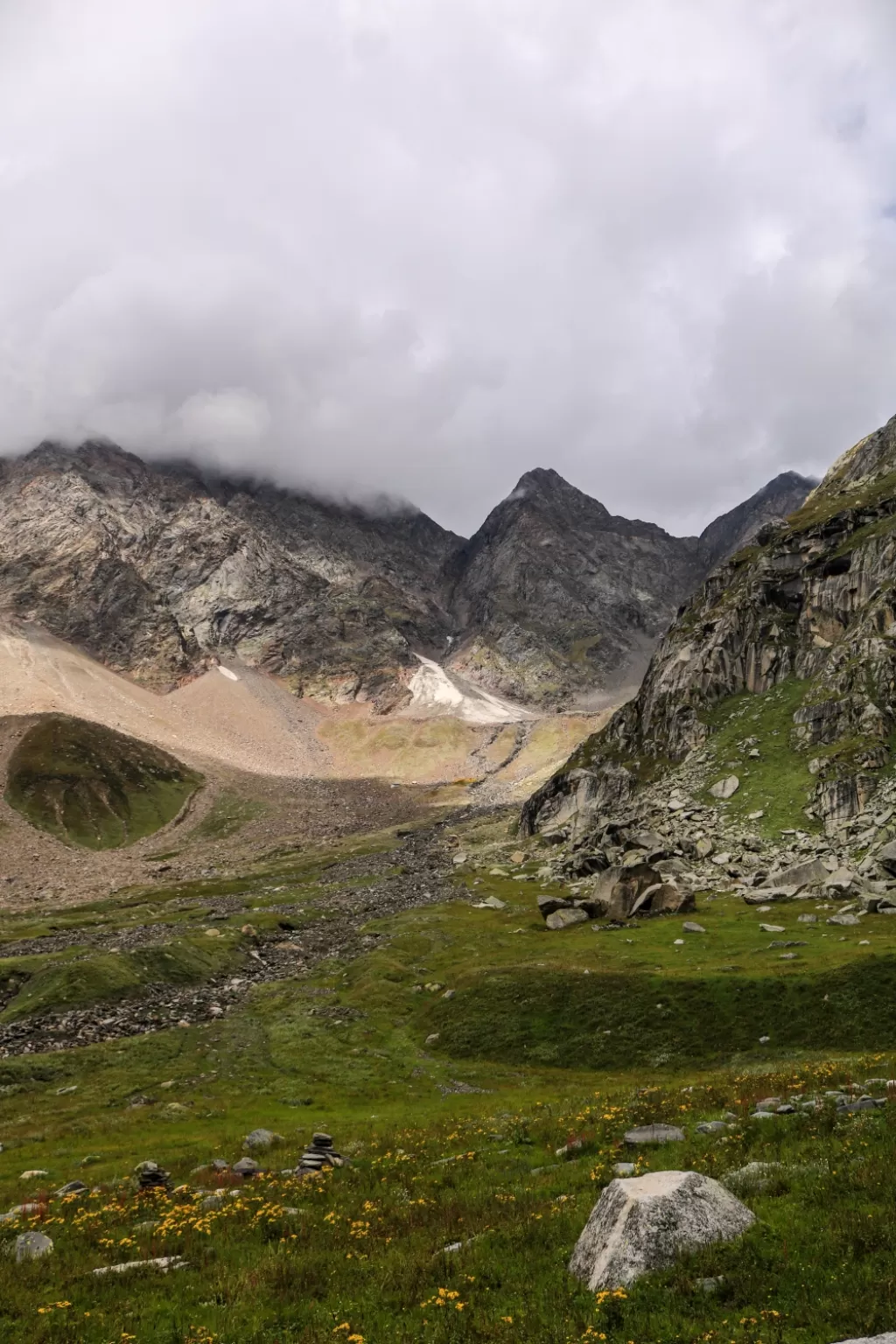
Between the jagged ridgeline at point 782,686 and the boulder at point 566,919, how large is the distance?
1114 inches

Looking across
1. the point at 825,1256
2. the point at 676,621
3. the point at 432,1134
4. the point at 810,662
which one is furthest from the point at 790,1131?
the point at 676,621

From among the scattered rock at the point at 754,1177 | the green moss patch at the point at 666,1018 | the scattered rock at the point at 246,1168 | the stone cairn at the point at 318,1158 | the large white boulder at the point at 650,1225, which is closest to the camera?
the large white boulder at the point at 650,1225

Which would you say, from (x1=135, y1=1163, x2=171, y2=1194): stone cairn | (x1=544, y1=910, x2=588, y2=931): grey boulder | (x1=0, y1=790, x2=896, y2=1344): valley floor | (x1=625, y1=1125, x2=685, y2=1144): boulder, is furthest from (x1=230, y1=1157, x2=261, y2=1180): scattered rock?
(x1=544, y1=910, x2=588, y2=931): grey boulder

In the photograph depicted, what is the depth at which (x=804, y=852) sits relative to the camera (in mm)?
82250

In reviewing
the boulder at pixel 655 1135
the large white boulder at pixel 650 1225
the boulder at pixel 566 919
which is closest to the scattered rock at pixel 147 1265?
the large white boulder at pixel 650 1225

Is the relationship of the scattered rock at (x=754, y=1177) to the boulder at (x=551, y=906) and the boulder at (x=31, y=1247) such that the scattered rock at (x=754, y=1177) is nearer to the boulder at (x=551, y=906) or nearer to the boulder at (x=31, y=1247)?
the boulder at (x=31, y=1247)

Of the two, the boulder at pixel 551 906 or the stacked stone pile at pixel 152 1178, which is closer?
the stacked stone pile at pixel 152 1178

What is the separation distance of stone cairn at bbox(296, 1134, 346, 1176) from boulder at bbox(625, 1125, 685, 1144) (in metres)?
9.55

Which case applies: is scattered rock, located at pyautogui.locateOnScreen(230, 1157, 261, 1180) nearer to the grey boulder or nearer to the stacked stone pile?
the stacked stone pile

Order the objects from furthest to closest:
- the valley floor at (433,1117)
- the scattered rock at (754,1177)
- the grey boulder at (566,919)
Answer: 1. the grey boulder at (566,919)
2. the scattered rock at (754,1177)
3. the valley floor at (433,1117)

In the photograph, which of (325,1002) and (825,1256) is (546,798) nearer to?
(325,1002)

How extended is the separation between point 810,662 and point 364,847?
106m

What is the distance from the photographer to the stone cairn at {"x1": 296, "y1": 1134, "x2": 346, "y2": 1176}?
75.9ft

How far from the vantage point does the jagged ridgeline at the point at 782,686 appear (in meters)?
95.8
